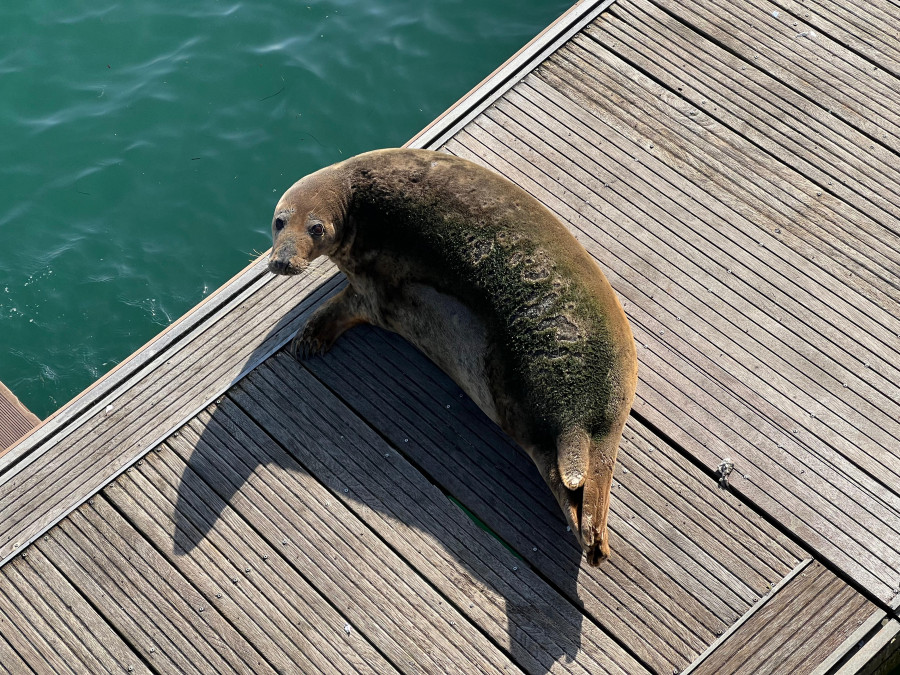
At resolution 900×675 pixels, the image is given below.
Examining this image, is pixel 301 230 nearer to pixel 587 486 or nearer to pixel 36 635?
pixel 587 486

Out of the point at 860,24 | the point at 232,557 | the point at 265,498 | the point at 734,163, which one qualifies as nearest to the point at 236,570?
the point at 232,557

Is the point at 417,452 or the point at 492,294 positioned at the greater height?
the point at 492,294

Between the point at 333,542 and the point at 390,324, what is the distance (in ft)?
4.59

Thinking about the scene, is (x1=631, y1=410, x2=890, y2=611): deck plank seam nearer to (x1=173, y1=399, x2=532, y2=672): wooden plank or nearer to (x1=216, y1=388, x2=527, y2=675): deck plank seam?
(x1=216, y1=388, x2=527, y2=675): deck plank seam

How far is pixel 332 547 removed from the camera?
4949 millimetres

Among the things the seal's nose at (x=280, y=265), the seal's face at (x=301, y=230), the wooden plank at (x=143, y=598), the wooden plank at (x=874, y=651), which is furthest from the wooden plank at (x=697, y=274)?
the wooden plank at (x=143, y=598)

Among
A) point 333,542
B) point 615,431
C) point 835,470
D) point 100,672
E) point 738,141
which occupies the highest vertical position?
point 738,141

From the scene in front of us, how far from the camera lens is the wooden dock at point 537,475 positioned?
182 inches

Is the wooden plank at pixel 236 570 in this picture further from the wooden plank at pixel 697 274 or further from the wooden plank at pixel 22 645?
the wooden plank at pixel 697 274

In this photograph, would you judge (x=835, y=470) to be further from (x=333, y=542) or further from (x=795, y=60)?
(x=795, y=60)

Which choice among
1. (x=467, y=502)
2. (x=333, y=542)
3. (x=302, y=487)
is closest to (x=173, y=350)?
(x=302, y=487)

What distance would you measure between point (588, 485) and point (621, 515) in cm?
49

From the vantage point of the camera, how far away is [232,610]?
4824 mm

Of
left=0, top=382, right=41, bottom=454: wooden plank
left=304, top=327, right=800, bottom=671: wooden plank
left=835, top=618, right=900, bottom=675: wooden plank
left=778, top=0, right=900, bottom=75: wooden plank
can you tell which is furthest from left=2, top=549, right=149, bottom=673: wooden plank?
left=778, top=0, right=900, bottom=75: wooden plank
